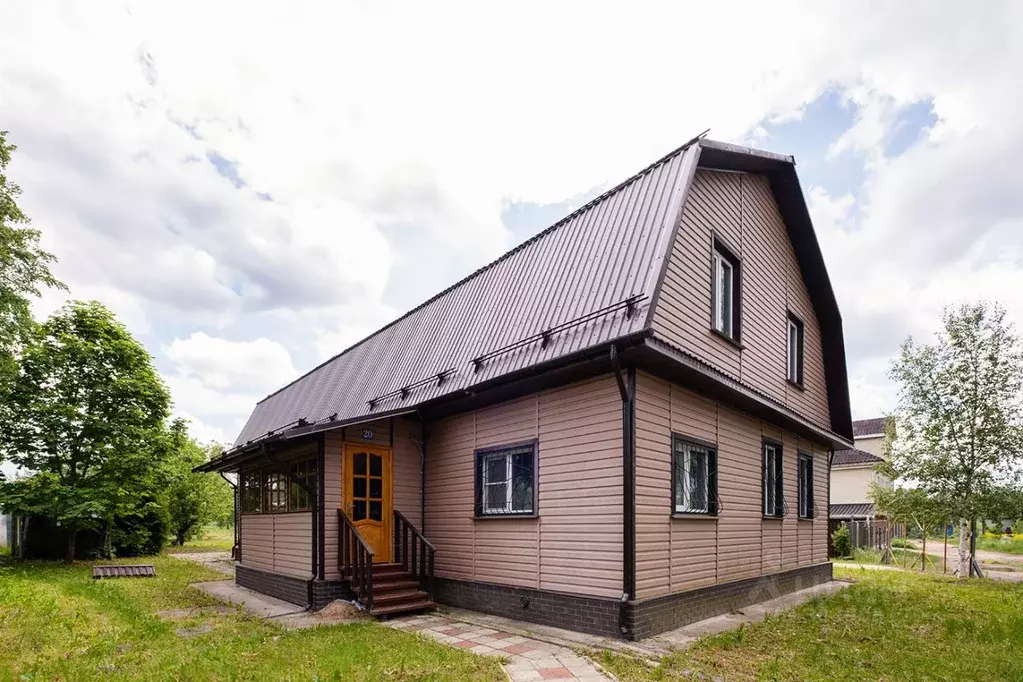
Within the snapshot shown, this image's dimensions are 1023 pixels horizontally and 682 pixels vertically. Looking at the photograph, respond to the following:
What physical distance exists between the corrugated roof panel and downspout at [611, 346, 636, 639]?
1.87 ft

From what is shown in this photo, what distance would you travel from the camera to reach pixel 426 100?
10109mm

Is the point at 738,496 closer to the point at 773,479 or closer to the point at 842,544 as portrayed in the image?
the point at 773,479

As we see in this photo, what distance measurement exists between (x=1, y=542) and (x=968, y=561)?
98.5 feet

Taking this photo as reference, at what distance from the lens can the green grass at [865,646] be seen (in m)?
5.74

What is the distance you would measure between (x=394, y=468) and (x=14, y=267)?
1016 cm

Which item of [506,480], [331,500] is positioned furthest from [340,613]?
[506,480]

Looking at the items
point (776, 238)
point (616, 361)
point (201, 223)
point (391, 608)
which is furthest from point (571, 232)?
point (201, 223)

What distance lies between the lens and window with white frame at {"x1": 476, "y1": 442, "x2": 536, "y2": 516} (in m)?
8.43

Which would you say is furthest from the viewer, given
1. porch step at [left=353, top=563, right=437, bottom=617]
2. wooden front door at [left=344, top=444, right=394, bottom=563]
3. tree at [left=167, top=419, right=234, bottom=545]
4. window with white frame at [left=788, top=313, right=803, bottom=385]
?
tree at [left=167, top=419, right=234, bottom=545]

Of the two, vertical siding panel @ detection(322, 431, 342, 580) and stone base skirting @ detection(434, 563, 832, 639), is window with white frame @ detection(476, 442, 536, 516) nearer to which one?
stone base skirting @ detection(434, 563, 832, 639)

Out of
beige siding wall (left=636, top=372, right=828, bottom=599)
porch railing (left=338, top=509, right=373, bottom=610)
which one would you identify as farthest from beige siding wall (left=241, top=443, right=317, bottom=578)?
beige siding wall (left=636, top=372, right=828, bottom=599)

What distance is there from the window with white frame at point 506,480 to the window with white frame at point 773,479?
4.62m

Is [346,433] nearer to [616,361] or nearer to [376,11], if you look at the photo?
[616,361]

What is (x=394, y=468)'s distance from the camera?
10.1 metres
